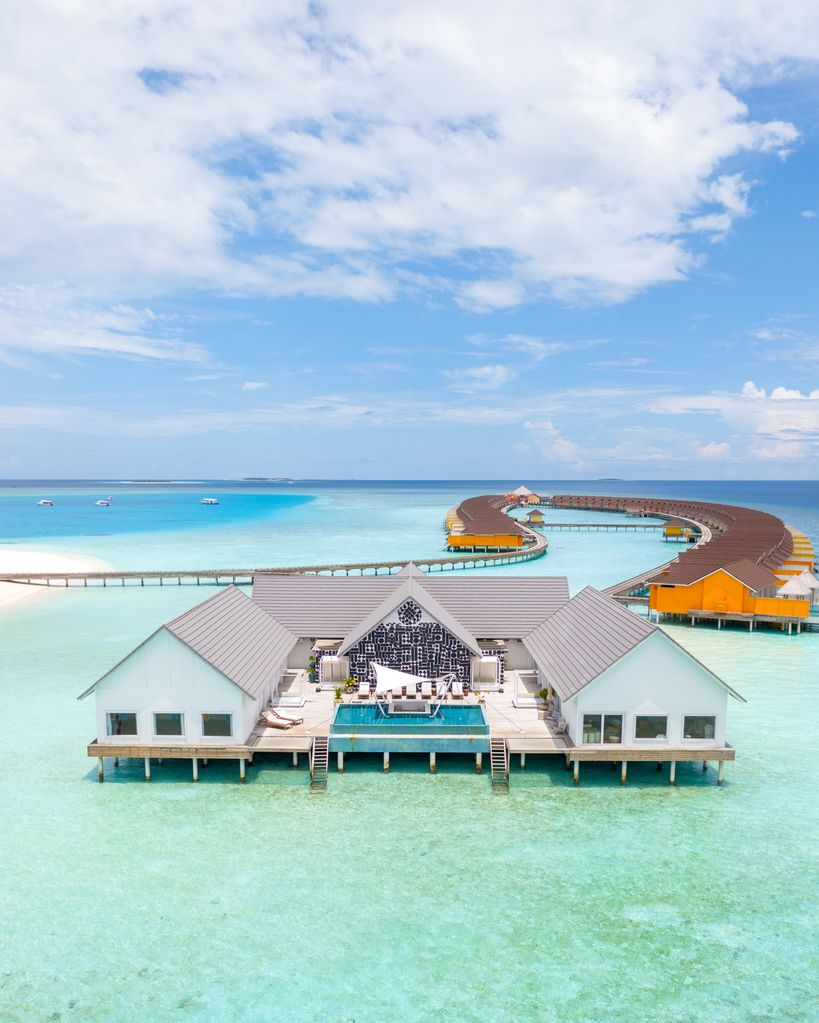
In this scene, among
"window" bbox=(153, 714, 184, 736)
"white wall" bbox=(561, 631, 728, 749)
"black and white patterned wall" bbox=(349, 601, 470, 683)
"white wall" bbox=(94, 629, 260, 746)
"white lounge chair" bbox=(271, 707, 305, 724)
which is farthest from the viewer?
"black and white patterned wall" bbox=(349, 601, 470, 683)

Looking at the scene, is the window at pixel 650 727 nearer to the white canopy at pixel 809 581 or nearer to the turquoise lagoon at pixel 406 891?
the turquoise lagoon at pixel 406 891

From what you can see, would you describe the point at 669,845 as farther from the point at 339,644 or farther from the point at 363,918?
the point at 339,644

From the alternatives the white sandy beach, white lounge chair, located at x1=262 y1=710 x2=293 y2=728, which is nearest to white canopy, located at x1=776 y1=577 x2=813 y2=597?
white lounge chair, located at x1=262 y1=710 x2=293 y2=728

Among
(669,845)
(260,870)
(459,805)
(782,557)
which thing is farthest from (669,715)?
(782,557)

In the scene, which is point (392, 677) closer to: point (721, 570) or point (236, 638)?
point (236, 638)

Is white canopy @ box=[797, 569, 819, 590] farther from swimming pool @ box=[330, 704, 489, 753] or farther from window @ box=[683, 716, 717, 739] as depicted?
swimming pool @ box=[330, 704, 489, 753]

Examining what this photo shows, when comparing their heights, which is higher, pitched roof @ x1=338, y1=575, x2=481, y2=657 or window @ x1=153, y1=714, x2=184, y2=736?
pitched roof @ x1=338, y1=575, x2=481, y2=657

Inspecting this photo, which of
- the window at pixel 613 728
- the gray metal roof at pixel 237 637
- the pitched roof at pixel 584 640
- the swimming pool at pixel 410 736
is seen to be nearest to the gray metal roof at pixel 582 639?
the pitched roof at pixel 584 640
